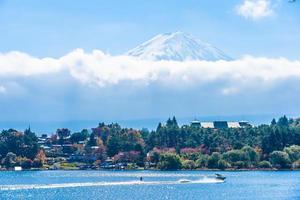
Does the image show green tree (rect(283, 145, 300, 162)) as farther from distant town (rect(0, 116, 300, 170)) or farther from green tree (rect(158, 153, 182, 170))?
green tree (rect(158, 153, 182, 170))

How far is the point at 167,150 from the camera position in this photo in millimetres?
100375

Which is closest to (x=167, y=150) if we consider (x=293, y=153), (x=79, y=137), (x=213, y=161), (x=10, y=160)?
(x=213, y=161)

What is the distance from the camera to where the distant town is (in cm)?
9169

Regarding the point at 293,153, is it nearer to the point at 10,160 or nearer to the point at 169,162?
the point at 169,162

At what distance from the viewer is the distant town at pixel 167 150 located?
91.7 m

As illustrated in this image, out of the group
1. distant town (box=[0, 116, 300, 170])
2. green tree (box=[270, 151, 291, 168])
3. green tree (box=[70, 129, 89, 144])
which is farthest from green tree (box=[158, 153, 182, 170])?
green tree (box=[70, 129, 89, 144])

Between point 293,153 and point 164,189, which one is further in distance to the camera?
point 293,153

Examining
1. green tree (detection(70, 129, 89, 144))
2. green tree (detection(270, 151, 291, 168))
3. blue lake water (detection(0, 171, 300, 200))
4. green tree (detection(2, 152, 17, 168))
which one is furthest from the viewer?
green tree (detection(70, 129, 89, 144))

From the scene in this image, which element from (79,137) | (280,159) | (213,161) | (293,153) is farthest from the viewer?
(79,137)

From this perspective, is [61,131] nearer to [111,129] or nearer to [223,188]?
[111,129]

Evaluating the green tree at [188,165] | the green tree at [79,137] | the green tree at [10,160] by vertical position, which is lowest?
the green tree at [188,165]

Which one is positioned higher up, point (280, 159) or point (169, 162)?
point (169, 162)

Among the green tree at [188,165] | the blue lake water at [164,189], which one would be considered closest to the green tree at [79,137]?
the green tree at [188,165]

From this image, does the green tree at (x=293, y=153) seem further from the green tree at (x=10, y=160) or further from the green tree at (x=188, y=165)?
the green tree at (x=10, y=160)
